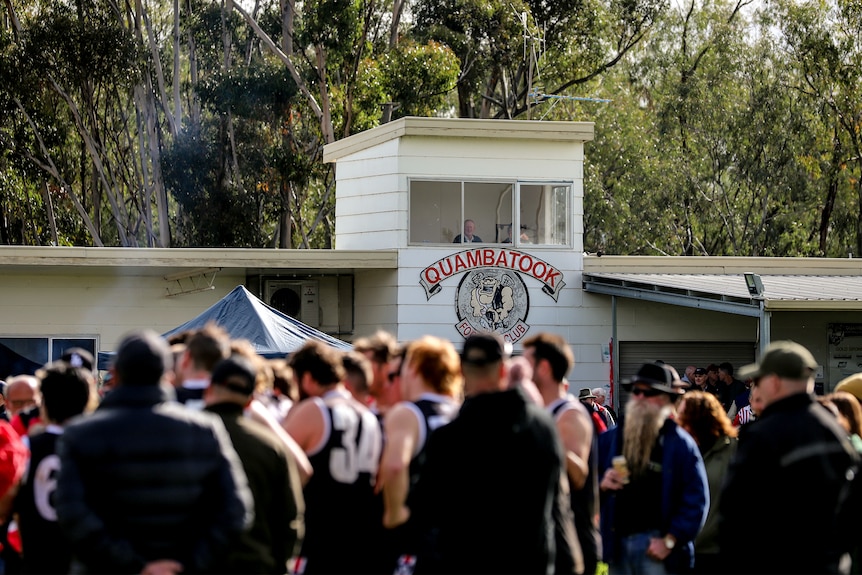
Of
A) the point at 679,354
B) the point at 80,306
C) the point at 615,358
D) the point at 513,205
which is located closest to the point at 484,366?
the point at 513,205

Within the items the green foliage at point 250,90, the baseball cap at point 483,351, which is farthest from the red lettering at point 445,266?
the green foliage at point 250,90

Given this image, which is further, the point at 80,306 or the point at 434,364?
the point at 80,306

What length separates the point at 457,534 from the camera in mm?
5762

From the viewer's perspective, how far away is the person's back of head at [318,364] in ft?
21.8

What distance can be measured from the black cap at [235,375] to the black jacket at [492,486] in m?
0.82

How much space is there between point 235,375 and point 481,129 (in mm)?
14677

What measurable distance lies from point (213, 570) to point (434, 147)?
15376mm

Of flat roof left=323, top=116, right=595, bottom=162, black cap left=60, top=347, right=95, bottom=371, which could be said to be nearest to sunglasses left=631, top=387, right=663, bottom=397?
black cap left=60, top=347, right=95, bottom=371

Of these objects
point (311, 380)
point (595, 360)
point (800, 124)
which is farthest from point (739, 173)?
point (311, 380)

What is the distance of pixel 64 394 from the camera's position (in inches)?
241

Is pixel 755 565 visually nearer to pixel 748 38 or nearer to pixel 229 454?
pixel 229 454

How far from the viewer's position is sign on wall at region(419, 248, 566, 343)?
20.1m

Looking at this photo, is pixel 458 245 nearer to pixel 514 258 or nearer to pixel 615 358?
pixel 514 258

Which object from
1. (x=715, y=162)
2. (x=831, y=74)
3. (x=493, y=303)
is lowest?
(x=493, y=303)
